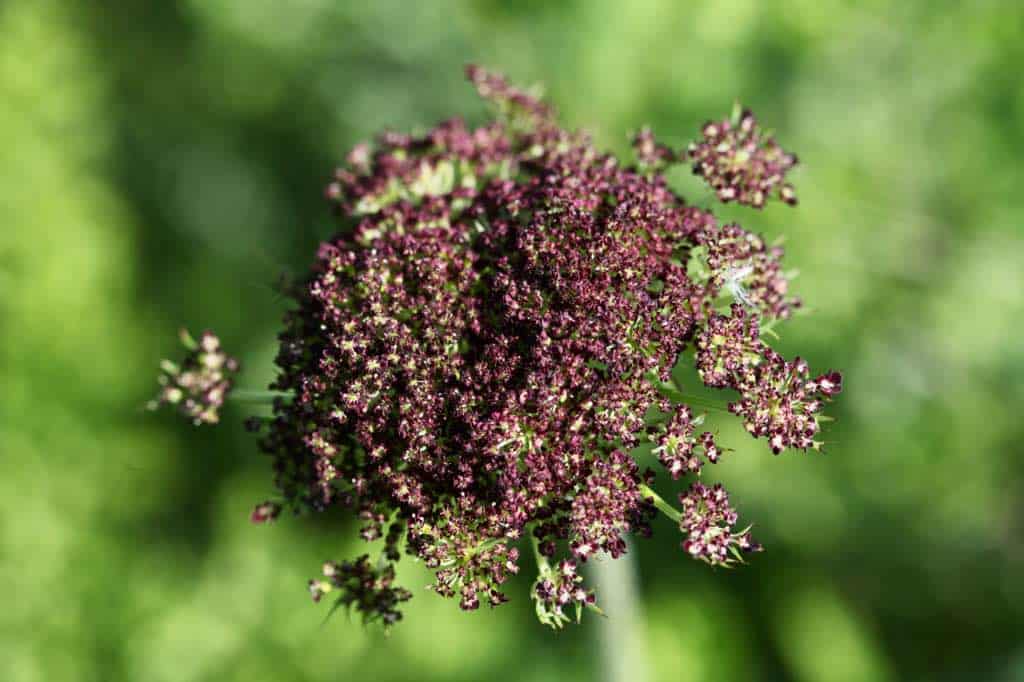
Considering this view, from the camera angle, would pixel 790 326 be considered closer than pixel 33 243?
Yes

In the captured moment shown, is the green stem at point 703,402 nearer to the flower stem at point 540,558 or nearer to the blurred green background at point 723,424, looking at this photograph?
the flower stem at point 540,558

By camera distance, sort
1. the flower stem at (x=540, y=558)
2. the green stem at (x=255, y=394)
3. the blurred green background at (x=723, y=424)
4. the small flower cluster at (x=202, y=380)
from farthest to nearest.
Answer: the blurred green background at (x=723, y=424) → the small flower cluster at (x=202, y=380) → the green stem at (x=255, y=394) → the flower stem at (x=540, y=558)

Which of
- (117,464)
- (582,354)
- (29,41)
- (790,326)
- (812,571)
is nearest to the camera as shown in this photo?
(582,354)

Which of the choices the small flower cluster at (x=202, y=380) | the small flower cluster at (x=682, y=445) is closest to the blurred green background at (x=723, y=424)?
the small flower cluster at (x=202, y=380)

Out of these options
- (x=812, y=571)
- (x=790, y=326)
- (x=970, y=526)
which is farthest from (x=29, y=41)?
(x=970, y=526)

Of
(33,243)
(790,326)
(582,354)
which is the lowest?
(582,354)

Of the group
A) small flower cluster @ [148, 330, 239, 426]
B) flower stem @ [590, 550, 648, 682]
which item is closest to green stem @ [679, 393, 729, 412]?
flower stem @ [590, 550, 648, 682]

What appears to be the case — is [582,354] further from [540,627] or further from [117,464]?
[117,464]

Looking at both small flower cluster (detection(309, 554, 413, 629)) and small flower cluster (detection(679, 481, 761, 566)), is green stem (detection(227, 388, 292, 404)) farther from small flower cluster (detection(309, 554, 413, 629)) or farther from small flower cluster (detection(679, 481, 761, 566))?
small flower cluster (detection(679, 481, 761, 566))
